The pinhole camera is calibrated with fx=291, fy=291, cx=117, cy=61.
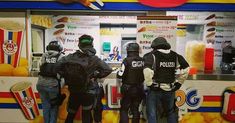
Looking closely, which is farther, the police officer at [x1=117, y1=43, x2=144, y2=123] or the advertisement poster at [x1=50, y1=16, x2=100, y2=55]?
the advertisement poster at [x1=50, y1=16, x2=100, y2=55]

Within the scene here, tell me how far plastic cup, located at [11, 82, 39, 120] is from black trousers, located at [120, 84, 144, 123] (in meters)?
1.58

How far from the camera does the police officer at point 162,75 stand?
4.15 meters

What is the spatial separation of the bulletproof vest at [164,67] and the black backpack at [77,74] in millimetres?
998

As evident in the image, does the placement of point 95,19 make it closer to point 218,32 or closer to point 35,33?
point 35,33

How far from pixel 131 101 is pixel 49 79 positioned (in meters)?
1.31

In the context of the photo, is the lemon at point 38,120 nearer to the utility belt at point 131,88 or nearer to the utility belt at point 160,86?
the utility belt at point 131,88

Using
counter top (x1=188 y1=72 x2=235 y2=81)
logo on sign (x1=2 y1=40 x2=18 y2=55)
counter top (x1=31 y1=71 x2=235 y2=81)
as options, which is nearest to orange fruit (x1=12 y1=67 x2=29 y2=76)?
logo on sign (x1=2 y1=40 x2=18 y2=55)

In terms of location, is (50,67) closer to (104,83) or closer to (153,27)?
(104,83)

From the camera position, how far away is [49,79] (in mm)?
4492

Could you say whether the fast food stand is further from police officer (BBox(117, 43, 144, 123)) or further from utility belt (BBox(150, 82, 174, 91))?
utility belt (BBox(150, 82, 174, 91))

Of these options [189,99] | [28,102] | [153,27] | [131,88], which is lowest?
[28,102]

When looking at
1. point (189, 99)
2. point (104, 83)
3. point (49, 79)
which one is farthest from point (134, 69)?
point (49, 79)

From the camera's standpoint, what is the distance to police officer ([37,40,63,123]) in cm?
446

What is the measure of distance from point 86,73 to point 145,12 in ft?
5.37
